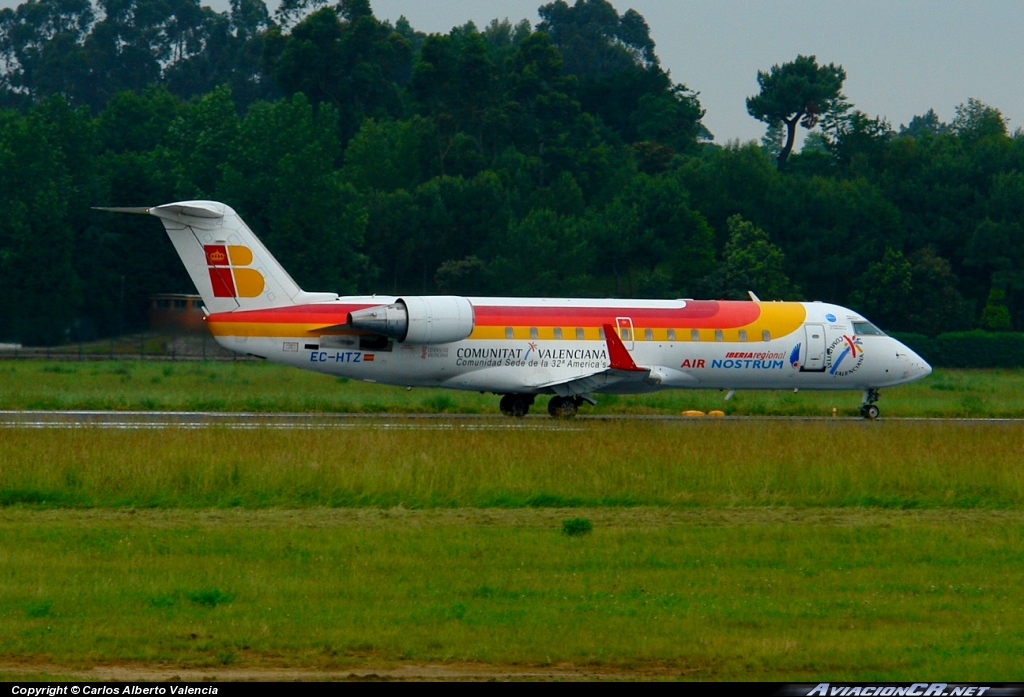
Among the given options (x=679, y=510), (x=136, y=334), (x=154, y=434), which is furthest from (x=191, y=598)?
(x=136, y=334)

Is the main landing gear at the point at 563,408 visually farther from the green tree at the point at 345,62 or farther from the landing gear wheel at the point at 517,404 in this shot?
the green tree at the point at 345,62

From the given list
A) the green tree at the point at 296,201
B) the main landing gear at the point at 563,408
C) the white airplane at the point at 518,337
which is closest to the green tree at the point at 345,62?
the green tree at the point at 296,201

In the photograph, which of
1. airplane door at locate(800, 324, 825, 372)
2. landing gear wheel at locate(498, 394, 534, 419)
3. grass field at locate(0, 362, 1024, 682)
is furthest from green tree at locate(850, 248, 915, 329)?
grass field at locate(0, 362, 1024, 682)

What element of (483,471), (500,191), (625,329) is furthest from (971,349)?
(483,471)

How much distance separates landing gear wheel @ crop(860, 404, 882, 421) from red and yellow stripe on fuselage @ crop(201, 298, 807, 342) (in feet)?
9.90

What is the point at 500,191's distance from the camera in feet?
264

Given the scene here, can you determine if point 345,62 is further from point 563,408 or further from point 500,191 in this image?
point 563,408

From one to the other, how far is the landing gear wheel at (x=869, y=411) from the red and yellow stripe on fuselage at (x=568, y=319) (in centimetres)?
302

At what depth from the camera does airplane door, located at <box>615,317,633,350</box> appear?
33.3 metres

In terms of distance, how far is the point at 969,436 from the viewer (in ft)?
83.6

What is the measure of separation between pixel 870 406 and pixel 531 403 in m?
9.14

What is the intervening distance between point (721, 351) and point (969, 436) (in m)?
9.41

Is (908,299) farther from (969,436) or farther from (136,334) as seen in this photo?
(969,436)

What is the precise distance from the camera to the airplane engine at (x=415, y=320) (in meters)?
31.3
